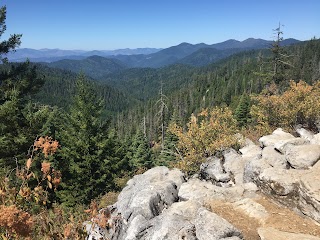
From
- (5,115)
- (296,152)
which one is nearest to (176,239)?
(296,152)

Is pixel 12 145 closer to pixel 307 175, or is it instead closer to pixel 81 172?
pixel 81 172

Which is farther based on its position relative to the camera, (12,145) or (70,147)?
(70,147)

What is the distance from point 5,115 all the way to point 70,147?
7663 mm

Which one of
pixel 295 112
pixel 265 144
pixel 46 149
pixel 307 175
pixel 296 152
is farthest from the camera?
pixel 295 112

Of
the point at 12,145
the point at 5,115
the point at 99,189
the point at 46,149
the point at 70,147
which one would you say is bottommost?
the point at 99,189

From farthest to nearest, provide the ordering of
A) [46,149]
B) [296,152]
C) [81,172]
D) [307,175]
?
[81,172], [296,152], [307,175], [46,149]

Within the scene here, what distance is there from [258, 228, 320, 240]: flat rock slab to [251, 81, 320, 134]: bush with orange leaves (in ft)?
66.1

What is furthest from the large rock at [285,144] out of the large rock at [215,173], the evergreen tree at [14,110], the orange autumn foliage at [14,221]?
the evergreen tree at [14,110]

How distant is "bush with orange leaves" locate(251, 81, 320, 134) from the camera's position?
2825 cm

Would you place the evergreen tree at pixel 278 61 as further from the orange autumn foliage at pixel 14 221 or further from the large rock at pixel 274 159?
the orange autumn foliage at pixel 14 221

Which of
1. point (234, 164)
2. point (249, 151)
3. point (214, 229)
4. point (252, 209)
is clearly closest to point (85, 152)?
point (234, 164)

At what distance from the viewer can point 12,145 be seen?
22500 mm

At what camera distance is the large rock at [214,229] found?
1034 cm

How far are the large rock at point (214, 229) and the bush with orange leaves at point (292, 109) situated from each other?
21.2 meters
